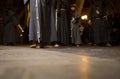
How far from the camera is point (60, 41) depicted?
9031mm

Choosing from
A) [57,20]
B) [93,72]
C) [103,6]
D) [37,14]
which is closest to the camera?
[93,72]

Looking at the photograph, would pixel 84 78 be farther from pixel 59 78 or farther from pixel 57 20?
pixel 57 20

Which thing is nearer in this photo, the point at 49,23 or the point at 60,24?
the point at 49,23

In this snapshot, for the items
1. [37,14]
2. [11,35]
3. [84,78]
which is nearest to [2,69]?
[84,78]

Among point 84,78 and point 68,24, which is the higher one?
point 68,24

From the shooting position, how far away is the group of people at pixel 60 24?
26.2 feet

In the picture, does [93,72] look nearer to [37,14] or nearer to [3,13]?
[37,14]

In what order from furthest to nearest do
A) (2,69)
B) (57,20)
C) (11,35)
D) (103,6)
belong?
(11,35) → (103,6) → (57,20) → (2,69)

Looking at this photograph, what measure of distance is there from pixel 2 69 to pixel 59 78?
1.01 m

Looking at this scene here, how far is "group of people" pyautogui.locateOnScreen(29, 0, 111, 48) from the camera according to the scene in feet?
26.2

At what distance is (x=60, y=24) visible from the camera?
8.91 m

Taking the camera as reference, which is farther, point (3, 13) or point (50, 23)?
point (3, 13)

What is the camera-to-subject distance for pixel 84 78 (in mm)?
3283

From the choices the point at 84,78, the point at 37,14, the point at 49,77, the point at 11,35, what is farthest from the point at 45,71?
the point at 11,35
